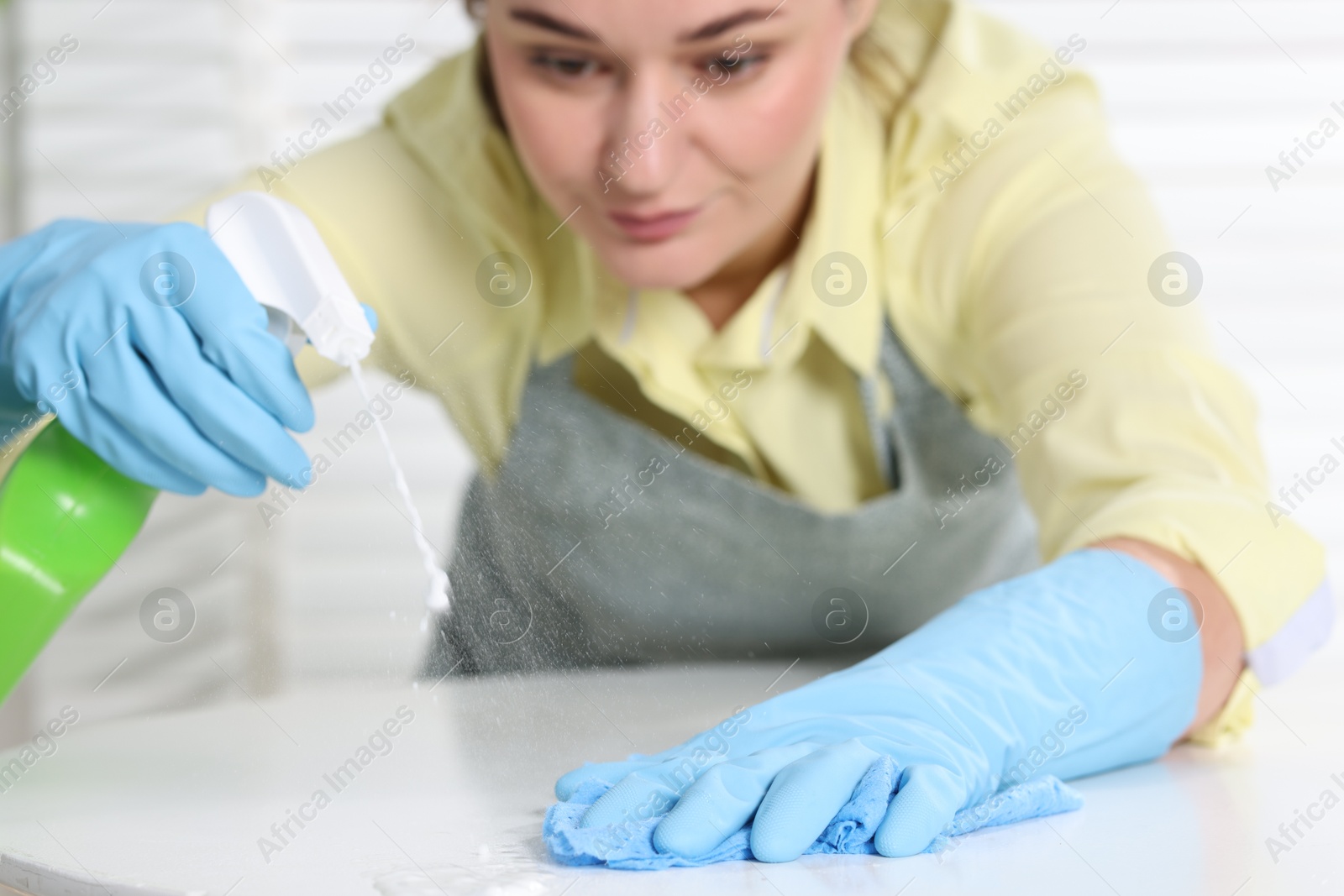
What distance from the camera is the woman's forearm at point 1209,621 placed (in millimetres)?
772

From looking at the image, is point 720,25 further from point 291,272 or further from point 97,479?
point 97,479

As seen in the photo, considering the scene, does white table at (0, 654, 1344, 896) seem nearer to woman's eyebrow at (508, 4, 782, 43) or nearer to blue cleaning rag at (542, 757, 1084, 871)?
blue cleaning rag at (542, 757, 1084, 871)

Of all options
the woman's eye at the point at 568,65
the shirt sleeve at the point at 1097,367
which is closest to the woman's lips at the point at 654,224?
the woman's eye at the point at 568,65

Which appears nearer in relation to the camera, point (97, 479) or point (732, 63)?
point (97, 479)

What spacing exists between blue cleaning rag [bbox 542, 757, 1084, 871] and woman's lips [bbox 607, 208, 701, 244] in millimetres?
465

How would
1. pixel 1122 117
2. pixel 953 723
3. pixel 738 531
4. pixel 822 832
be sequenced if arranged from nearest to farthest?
pixel 822 832 → pixel 953 723 → pixel 738 531 → pixel 1122 117

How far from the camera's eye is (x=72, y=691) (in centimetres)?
109

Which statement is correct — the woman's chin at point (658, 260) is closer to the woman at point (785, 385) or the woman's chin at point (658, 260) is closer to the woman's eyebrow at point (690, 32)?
the woman at point (785, 385)

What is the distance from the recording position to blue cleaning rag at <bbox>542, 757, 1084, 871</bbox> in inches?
21.3

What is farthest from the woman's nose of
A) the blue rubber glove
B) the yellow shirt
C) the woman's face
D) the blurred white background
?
the blurred white background

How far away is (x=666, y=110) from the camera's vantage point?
2.83 feet

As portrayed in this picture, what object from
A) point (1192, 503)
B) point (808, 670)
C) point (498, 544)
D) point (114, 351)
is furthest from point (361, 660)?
point (1192, 503)

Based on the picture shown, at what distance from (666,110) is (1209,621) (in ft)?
1.62

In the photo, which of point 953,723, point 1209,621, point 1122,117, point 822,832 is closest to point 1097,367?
point 1209,621
